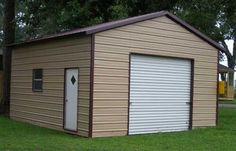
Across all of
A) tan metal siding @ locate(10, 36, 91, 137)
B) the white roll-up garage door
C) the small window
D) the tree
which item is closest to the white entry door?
tan metal siding @ locate(10, 36, 91, 137)

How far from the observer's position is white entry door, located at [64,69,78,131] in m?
16.4

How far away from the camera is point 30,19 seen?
26.9 metres

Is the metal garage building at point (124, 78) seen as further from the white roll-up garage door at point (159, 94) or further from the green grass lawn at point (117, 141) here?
the green grass lawn at point (117, 141)

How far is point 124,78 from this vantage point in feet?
53.6

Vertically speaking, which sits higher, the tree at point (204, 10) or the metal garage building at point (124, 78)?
the tree at point (204, 10)

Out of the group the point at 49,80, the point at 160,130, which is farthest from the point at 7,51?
the point at 160,130

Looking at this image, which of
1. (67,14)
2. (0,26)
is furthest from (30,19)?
(0,26)

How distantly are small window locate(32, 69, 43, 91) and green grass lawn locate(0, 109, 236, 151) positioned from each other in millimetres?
1878

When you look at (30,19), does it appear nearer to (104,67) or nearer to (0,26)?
(104,67)

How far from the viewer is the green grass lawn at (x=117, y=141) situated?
12945mm

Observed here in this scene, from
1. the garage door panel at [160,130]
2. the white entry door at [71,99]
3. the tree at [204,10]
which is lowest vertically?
the garage door panel at [160,130]

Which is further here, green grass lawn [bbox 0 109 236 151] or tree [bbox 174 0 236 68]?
tree [bbox 174 0 236 68]

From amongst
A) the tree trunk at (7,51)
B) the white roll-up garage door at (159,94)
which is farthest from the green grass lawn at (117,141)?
the tree trunk at (7,51)

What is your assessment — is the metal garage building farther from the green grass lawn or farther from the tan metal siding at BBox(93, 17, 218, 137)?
the green grass lawn
